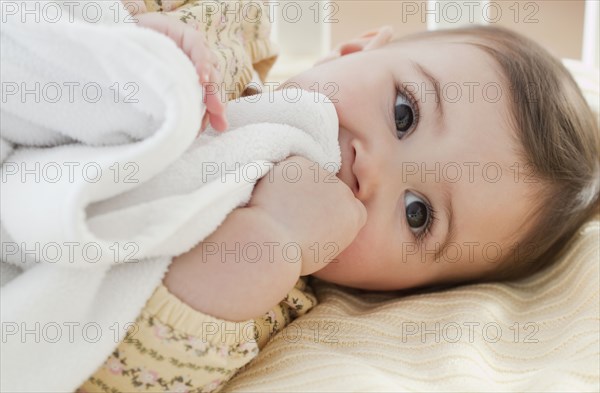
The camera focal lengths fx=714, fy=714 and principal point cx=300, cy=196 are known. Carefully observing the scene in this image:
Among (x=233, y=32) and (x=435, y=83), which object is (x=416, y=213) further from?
(x=233, y=32)

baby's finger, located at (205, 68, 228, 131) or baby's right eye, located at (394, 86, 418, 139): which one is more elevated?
baby's finger, located at (205, 68, 228, 131)

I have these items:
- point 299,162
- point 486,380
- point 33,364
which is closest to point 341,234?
point 299,162

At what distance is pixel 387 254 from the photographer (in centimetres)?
87

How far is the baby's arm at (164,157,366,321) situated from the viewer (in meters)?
0.61

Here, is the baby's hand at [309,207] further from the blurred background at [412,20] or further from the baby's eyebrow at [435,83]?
the blurred background at [412,20]

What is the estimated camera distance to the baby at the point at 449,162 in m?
0.83

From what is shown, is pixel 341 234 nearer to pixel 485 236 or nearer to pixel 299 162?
pixel 299 162

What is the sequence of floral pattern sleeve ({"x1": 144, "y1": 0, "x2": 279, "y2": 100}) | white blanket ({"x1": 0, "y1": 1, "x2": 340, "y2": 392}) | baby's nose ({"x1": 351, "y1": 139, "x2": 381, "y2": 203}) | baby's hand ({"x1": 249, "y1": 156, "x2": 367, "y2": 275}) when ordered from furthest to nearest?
floral pattern sleeve ({"x1": 144, "y1": 0, "x2": 279, "y2": 100}) → baby's nose ({"x1": 351, "y1": 139, "x2": 381, "y2": 203}) → baby's hand ({"x1": 249, "y1": 156, "x2": 367, "y2": 275}) → white blanket ({"x1": 0, "y1": 1, "x2": 340, "y2": 392})

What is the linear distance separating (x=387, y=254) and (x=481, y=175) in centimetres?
15

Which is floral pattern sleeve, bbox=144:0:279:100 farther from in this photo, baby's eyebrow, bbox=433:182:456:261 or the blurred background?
the blurred background

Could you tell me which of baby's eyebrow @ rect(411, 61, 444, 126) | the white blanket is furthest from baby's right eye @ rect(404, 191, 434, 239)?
the white blanket

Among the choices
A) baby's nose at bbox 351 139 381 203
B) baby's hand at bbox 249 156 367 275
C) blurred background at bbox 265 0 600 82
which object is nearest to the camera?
baby's hand at bbox 249 156 367 275

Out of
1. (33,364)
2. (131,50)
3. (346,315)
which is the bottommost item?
(346,315)

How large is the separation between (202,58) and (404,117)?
12.6 inches
